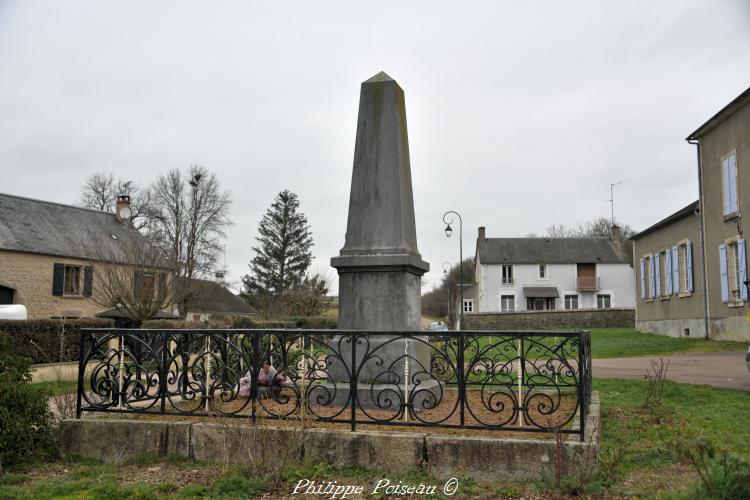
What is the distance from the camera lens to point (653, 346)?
65.8ft

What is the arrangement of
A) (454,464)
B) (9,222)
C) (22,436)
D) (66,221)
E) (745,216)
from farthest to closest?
(66,221), (9,222), (745,216), (22,436), (454,464)

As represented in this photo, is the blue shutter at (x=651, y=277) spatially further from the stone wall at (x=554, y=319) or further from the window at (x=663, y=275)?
the stone wall at (x=554, y=319)

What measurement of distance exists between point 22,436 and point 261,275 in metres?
40.8

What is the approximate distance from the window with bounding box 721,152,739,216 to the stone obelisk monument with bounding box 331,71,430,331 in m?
15.4

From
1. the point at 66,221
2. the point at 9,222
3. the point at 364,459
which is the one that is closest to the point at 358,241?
the point at 364,459

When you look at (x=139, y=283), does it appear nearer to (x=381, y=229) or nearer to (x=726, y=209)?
(x=381, y=229)

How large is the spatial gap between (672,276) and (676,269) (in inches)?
21.3

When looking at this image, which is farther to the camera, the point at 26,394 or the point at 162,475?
the point at 26,394

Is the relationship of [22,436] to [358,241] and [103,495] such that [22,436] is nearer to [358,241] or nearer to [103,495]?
[103,495]

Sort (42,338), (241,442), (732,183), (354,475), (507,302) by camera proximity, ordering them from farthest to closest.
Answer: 1. (507,302)
2. (732,183)
3. (42,338)
4. (241,442)
5. (354,475)

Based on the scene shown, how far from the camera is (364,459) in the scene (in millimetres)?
4836

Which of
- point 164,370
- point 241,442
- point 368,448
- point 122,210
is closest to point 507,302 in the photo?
point 122,210

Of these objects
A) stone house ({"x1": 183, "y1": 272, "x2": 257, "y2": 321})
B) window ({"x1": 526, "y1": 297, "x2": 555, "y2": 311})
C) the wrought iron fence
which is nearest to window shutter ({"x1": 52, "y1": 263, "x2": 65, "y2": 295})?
stone house ({"x1": 183, "y1": 272, "x2": 257, "y2": 321})

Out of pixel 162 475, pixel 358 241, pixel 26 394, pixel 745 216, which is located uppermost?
pixel 745 216
